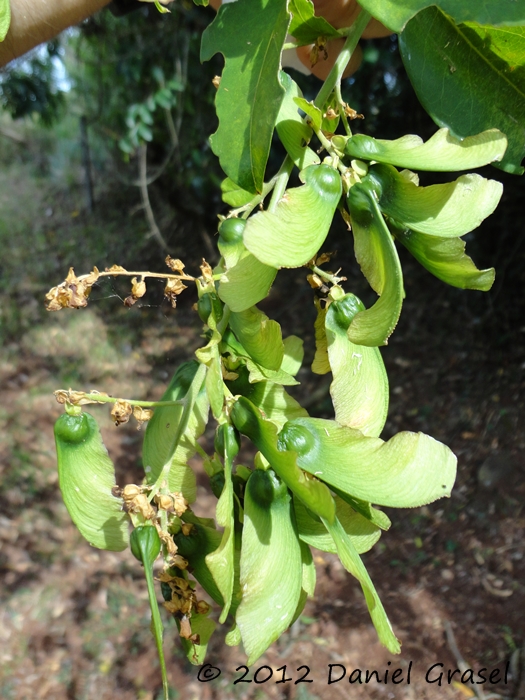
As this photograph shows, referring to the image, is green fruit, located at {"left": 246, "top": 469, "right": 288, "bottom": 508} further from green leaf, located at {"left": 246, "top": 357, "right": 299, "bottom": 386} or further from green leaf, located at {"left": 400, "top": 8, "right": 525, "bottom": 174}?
green leaf, located at {"left": 400, "top": 8, "right": 525, "bottom": 174}

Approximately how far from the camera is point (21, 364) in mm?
2992

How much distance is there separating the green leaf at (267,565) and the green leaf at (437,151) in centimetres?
A: 29

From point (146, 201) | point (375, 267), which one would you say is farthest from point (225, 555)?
point (146, 201)

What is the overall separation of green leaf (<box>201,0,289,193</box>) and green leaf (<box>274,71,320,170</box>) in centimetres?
4

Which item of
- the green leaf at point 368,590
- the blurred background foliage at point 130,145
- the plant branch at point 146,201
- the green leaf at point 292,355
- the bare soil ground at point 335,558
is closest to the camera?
the green leaf at point 368,590

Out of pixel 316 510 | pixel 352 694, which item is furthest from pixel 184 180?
pixel 316 510

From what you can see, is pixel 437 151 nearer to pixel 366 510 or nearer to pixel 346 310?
pixel 346 310

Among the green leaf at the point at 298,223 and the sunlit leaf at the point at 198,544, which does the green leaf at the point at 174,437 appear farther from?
the green leaf at the point at 298,223

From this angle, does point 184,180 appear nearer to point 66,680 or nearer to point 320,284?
point 66,680

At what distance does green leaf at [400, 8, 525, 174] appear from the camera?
56cm

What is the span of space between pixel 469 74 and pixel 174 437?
18.3 inches

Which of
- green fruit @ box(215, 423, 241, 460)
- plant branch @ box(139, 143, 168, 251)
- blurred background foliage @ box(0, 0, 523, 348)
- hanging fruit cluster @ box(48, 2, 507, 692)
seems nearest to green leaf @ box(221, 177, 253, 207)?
hanging fruit cluster @ box(48, 2, 507, 692)

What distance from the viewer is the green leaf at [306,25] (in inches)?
22.4

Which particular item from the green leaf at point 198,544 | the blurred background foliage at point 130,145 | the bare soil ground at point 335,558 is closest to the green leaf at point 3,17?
the green leaf at point 198,544
